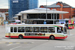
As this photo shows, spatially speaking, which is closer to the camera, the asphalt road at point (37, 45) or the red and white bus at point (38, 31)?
the asphalt road at point (37, 45)

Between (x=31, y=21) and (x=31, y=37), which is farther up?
(x=31, y=21)

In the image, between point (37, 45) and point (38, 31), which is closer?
point (37, 45)

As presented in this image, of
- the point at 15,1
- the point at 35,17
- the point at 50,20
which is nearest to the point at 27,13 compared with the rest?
the point at 35,17

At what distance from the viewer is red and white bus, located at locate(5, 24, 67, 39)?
17719mm

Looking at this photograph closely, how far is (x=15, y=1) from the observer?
72250mm

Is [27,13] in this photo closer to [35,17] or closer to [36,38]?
[35,17]

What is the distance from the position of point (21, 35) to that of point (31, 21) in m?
17.3

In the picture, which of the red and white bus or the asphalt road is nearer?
the asphalt road

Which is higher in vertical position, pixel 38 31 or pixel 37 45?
pixel 38 31

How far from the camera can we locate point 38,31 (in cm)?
1825

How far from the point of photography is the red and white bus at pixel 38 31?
17719 mm

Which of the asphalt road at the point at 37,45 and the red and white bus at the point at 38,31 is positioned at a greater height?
the red and white bus at the point at 38,31

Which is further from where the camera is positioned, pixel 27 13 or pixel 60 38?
pixel 27 13

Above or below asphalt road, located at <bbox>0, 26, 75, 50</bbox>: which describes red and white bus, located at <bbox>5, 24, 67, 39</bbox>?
above
